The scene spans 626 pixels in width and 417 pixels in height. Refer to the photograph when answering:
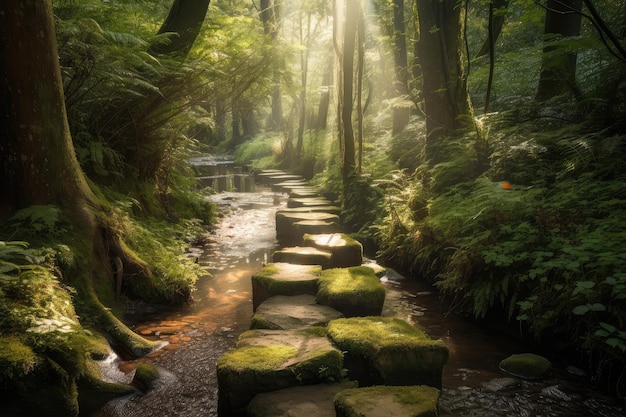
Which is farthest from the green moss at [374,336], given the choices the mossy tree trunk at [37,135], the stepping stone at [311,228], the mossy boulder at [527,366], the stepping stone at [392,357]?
the stepping stone at [311,228]

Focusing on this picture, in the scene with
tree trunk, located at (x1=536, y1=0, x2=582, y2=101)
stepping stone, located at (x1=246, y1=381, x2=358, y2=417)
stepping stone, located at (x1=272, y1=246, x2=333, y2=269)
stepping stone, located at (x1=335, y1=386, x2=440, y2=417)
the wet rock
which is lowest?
the wet rock

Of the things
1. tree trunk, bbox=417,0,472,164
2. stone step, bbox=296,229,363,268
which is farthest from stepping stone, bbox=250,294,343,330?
tree trunk, bbox=417,0,472,164

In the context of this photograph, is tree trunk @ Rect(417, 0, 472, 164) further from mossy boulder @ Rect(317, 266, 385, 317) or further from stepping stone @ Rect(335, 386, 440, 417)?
stepping stone @ Rect(335, 386, 440, 417)

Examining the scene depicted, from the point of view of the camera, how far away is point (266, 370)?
9.11 feet

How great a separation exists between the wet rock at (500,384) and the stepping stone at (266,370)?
4.35ft

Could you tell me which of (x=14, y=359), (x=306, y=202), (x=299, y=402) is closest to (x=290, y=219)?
(x=306, y=202)

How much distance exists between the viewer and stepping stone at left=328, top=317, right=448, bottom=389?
3.01m

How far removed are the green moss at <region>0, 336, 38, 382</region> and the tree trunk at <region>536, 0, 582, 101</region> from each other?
7329 mm

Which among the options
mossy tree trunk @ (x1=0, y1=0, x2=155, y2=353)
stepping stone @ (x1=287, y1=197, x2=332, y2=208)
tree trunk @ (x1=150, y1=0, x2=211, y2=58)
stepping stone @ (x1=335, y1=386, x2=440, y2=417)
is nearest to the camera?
stepping stone @ (x1=335, y1=386, x2=440, y2=417)

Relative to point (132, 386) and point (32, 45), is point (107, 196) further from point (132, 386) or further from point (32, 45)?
point (132, 386)

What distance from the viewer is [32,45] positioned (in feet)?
13.1

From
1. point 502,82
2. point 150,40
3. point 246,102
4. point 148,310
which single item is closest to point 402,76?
point 502,82

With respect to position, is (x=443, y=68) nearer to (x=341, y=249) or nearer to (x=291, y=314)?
(x=341, y=249)

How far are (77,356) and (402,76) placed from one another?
11.8 m
